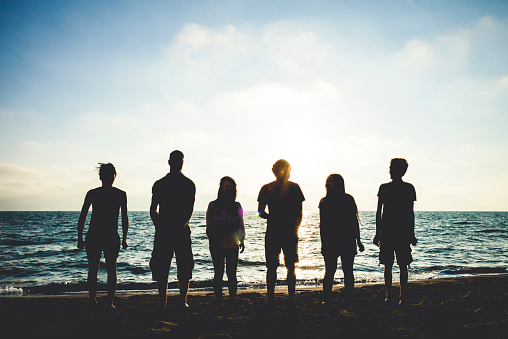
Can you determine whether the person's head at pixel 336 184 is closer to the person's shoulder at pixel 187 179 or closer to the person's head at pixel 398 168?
the person's head at pixel 398 168

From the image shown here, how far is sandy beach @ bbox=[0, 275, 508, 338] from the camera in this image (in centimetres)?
373

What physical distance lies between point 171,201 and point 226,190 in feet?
3.06

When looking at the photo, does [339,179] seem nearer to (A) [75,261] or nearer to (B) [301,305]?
(B) [301,305]

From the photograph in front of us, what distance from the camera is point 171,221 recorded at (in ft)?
15.2

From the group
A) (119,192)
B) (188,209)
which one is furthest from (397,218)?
(119,192)

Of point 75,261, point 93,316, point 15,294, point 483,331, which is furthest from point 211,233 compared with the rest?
point 75,261

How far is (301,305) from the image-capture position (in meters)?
5.65

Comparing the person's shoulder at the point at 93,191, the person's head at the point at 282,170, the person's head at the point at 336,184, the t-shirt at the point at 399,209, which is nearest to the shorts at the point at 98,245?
the person's shoulder at the point at 93,191

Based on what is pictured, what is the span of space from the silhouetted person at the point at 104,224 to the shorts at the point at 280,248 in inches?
96.1

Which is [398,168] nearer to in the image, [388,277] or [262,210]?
[388,277]

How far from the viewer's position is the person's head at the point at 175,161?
4.76 m

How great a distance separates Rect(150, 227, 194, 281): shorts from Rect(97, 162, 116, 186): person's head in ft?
4.45

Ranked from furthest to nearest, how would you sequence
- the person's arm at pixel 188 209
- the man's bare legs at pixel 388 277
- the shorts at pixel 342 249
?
the man's bare legs at pixel 388 277
the shorts at pixel 342 249
the person's arm at pixel 188 209

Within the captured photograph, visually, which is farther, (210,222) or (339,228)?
(339,228)
